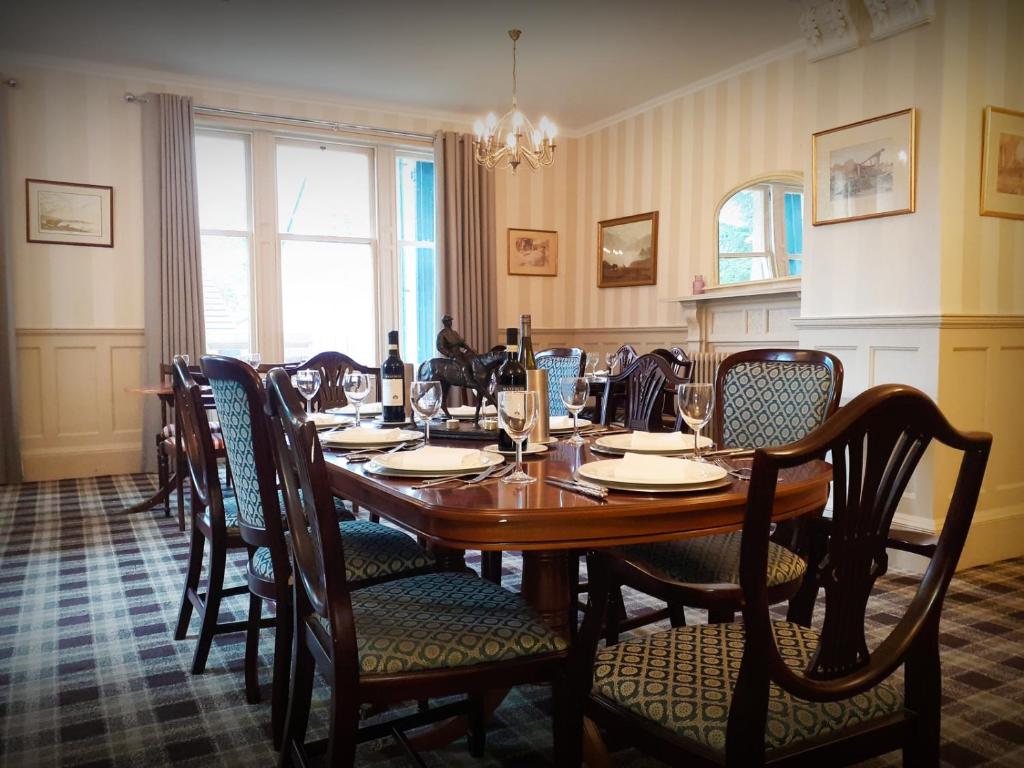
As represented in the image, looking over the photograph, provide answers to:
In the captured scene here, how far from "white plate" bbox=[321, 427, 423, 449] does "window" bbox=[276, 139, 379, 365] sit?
446cm

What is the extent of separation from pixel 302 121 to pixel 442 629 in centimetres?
549

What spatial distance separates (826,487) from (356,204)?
5495mm

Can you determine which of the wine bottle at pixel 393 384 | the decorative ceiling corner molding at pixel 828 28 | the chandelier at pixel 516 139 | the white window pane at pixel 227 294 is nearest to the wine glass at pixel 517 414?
the wine bottle at pixel 393 384

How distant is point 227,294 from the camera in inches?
231

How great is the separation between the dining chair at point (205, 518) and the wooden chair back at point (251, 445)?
7.1 inches

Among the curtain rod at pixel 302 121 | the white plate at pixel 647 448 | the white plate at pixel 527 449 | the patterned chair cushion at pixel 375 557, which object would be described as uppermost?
the curtain rod at pixel 302 121

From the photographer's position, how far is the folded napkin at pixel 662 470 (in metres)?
1.35

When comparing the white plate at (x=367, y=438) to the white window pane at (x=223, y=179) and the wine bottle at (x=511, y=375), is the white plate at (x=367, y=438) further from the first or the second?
the white window pane at (x=223, y=179)

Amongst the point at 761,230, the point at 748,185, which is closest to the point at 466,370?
the point at 761,230

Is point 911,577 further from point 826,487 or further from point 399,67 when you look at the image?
point 399,67

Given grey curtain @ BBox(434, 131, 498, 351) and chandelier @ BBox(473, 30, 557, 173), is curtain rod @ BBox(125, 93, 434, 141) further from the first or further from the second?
chandelier @ BBox(473, 30, 557, 173)

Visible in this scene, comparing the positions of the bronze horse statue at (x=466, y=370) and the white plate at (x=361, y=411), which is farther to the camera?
the white plate at (x=361, y=411)

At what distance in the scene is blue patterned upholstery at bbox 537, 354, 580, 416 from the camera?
117 inches

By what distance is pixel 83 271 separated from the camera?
534 cm
